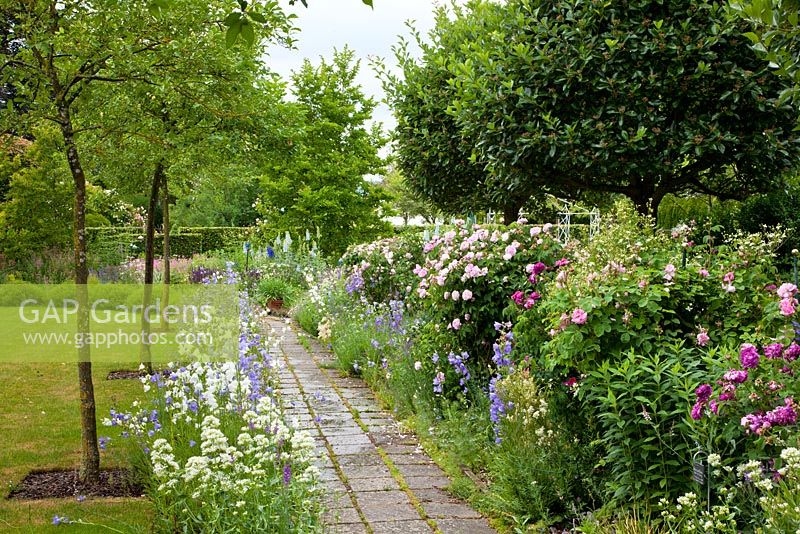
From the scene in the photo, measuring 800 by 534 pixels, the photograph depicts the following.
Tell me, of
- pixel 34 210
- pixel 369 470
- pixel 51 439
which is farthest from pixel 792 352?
pixel 34 210

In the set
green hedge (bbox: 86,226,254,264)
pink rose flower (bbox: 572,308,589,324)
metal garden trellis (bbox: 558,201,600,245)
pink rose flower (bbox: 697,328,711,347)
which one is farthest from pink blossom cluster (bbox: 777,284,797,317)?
green hedge (bbox: 86,226,254,264)

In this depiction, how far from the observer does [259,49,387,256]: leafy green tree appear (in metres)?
16.2

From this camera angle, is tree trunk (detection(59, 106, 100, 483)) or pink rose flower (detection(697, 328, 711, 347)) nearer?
pink rose flower (detection(697, 328, 711, 347))

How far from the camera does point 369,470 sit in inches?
180

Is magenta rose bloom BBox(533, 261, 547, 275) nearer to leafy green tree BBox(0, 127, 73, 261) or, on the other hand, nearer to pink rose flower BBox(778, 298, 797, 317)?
pink rose flower BBox(778, 298, 797, 317)

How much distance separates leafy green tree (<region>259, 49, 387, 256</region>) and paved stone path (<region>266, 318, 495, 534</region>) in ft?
30.7

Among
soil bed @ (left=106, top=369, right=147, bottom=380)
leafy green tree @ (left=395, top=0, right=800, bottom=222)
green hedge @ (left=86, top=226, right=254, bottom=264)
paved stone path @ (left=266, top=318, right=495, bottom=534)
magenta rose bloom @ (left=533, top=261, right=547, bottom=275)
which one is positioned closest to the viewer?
paved stone path @ (left=266, top=318, right=495, bottom=534)

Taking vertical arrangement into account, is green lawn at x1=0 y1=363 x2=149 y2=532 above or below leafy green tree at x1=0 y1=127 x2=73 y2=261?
below

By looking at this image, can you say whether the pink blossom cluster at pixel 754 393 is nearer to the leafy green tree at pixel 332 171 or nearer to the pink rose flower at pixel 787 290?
the pink rose flower at pixel 787 290

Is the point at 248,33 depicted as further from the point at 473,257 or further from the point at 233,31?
the point at 473,257

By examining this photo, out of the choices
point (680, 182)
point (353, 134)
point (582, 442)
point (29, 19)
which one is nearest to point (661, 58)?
point (680, 182)

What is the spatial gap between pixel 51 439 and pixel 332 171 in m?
11.2

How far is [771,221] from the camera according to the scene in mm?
9773

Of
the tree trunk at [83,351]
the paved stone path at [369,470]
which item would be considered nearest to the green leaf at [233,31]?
the paved stone path at [369,470]
